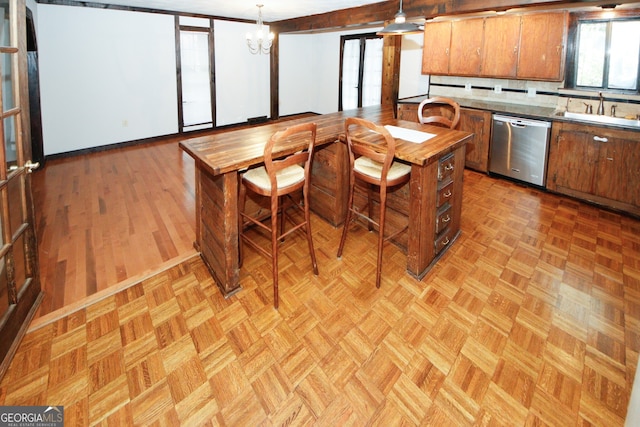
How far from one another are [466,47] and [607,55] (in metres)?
1.49

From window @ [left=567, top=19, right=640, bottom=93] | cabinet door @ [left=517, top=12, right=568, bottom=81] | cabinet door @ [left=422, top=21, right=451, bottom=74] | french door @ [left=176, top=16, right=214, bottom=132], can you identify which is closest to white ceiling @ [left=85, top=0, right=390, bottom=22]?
french door @ [left=176, top=16, right=214, bottom=132]

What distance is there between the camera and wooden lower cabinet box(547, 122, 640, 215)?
130 inches

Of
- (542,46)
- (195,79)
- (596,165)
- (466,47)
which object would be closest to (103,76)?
(195,79)

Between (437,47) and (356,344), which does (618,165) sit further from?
(356,344)

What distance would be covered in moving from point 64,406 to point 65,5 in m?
5.53

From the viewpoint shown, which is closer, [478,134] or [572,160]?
[572,160]

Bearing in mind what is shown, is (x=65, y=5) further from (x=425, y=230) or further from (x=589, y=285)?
(x=589, y=285)

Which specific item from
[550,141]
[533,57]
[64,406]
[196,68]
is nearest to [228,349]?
[64,406]

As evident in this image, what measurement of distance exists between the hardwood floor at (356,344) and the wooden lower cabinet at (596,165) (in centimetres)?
70

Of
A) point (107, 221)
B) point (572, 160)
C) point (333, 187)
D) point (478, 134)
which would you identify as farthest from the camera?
point (478, 134)

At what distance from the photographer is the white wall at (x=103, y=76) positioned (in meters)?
4.98

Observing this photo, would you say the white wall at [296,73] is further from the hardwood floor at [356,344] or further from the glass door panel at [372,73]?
the hardwood floor at [356,344]

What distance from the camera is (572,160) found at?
3.69 m

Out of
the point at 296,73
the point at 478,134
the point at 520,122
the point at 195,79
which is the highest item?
the point at 296,73
